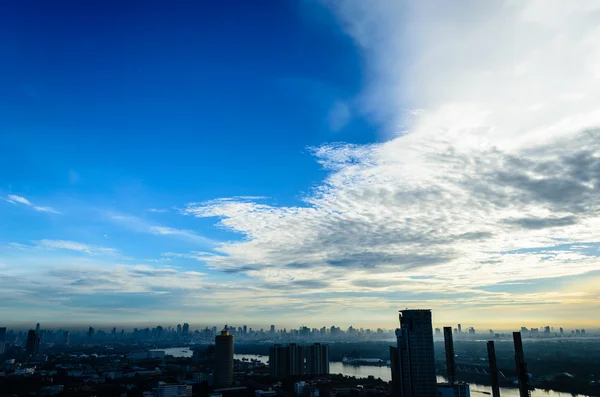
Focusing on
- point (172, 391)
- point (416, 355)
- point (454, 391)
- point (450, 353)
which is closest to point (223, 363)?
point (172, 391)

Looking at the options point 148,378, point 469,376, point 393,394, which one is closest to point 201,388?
point 148,378

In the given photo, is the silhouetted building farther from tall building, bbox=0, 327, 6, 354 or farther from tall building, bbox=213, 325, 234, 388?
tall building, bbox=0, 327, 6, 354

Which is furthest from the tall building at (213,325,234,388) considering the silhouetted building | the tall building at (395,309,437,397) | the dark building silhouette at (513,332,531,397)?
the dark building silhouette at (513,332,531,397)

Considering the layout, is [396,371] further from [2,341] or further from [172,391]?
[2,341]

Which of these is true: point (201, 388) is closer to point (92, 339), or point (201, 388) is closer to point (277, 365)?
point (277, 365)

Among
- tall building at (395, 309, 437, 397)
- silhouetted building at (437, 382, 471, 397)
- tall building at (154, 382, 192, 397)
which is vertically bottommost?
tall building at (154, 382, 192, 397)

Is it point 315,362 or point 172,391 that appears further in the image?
point 315,362
